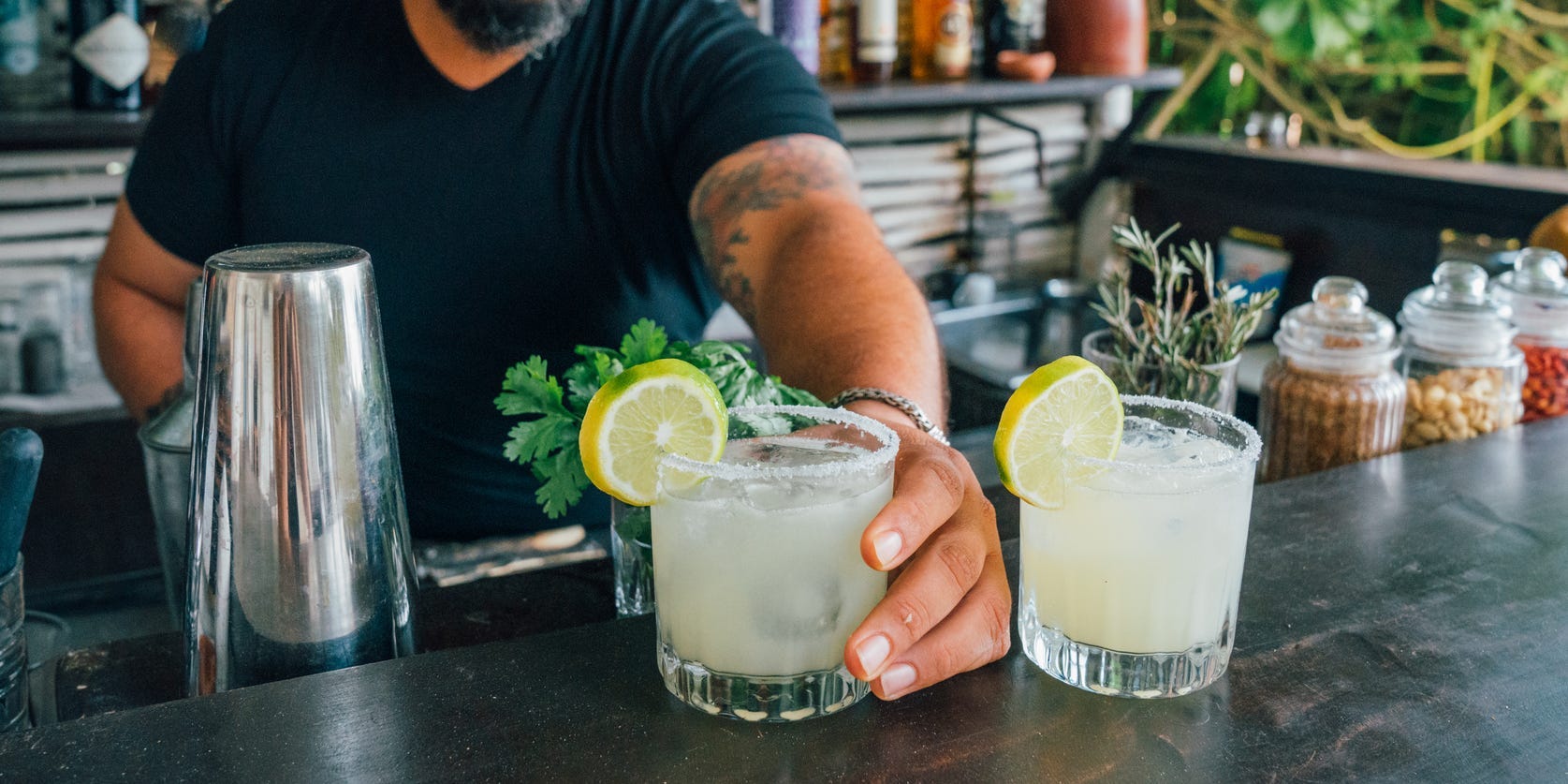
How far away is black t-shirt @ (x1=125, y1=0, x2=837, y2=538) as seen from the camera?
1.73 m

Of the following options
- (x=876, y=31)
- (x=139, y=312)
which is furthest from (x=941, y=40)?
(x=139, y=312)

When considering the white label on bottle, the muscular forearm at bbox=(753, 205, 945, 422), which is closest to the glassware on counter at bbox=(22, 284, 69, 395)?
the white label on bottle

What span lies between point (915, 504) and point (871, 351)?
51 cm

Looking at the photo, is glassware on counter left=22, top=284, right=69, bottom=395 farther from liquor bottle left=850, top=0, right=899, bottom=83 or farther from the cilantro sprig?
the cilantro sprig

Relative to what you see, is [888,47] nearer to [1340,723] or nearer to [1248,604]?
[1248,604]

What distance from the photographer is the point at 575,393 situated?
0.94 metres

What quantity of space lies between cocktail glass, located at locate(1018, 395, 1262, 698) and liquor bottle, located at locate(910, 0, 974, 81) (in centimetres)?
208

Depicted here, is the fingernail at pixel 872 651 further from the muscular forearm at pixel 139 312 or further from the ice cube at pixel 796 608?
the muscular forearm at pixel 139 312

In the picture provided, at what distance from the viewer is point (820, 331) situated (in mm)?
1348

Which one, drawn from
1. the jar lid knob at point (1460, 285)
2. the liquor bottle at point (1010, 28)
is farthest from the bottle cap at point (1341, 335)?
the liquor bottle at point (1010, 28)

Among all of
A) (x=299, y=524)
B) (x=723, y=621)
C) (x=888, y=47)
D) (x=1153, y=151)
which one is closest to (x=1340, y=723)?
(x=723, y=621)

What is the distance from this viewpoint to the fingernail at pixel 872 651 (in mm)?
726

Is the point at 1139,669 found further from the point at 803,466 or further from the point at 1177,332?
the point at 1177,332

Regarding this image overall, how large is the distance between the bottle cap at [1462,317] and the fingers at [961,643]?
84 cm
